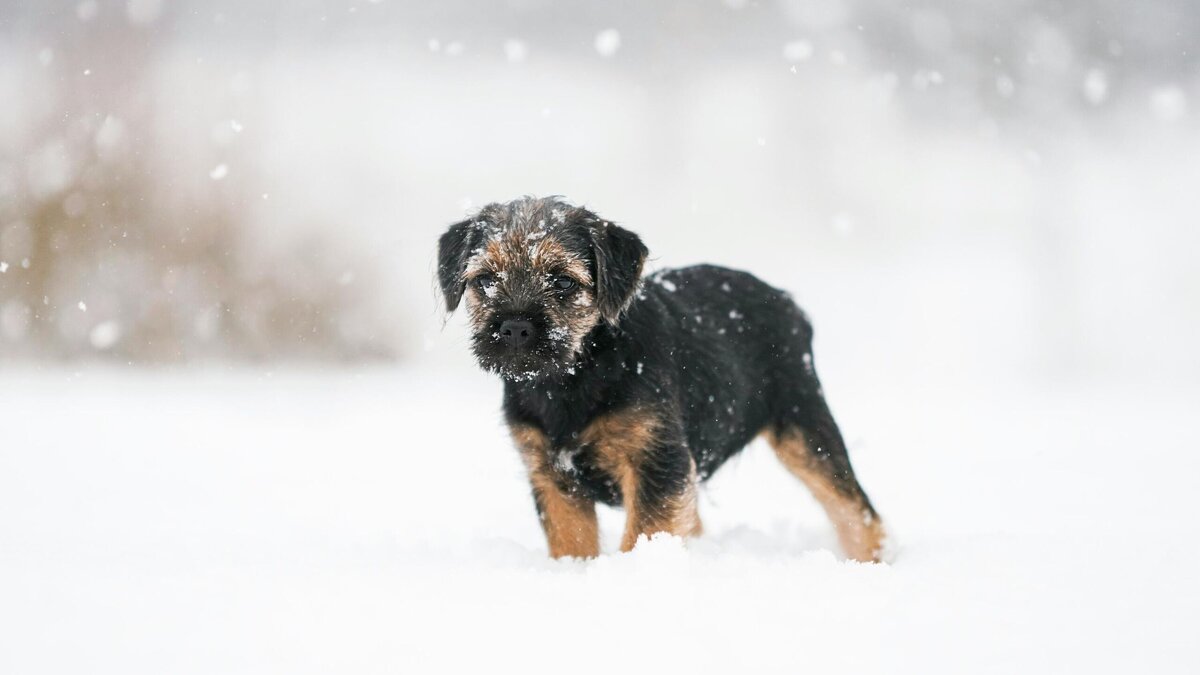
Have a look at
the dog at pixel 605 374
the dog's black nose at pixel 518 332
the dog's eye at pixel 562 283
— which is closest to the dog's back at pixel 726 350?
the dog at pixel 605 374

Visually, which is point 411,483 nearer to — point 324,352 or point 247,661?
point 247,661

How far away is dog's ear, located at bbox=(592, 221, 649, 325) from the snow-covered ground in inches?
43.2

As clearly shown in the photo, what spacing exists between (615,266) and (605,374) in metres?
0.51

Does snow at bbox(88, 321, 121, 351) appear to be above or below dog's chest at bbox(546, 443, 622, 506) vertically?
above

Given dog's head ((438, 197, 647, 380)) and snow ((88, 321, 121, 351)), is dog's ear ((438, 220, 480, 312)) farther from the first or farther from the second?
snow ((88, 321, 121, 351))

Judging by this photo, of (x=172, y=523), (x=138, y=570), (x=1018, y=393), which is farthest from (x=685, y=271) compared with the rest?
(x=1018, y=393)

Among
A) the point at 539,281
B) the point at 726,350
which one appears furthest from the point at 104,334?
the point at 726,350

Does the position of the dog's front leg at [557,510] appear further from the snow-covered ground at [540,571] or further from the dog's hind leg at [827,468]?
the dog's hind leg at [827,468]

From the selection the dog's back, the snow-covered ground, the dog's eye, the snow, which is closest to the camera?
the snow-covered ground

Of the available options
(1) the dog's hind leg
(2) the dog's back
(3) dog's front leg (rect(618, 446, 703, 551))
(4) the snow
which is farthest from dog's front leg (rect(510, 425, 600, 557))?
(4) the snow

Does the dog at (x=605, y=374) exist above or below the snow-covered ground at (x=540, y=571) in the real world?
above

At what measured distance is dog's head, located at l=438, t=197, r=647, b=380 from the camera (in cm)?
391

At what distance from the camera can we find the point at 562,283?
425cm

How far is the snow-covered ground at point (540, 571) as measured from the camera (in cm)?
286
